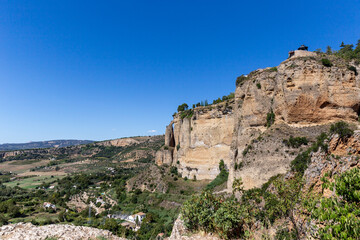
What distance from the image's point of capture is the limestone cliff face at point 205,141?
36188 millimetres

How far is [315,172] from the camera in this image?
36.8 ft

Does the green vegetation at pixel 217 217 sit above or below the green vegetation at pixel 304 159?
below

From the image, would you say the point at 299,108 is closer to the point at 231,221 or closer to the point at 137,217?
the point at 231,221

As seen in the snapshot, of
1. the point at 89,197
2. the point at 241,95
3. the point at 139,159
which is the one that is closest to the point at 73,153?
the point at 139,159

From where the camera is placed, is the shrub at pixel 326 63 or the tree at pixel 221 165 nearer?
the shrub at pixel 326 63

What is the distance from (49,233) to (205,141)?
33447 mm

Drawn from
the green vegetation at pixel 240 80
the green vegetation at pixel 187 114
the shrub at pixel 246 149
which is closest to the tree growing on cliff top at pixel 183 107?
the green vegetation at pixel 187 114

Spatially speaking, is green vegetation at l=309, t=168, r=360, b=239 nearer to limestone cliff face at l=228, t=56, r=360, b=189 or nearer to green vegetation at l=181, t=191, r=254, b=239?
green vegetation at l=181, t=191, r=254, b=239

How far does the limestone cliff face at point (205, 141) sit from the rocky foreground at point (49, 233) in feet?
96.7

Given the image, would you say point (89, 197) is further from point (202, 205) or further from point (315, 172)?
point (315, 172)

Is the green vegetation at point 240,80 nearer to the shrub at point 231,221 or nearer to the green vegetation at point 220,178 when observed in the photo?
the green vegetation at point 220,178

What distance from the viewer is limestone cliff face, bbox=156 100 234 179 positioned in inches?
1425

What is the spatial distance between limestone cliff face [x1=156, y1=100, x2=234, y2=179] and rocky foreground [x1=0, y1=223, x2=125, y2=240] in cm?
2946

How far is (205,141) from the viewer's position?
39.0 m
